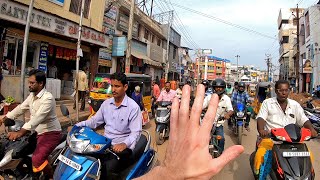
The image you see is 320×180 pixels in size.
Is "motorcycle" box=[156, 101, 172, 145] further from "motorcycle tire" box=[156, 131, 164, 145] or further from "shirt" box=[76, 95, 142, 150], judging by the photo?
"shirt" box=[76, 95, 142, 150]

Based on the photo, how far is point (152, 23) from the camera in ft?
81.5

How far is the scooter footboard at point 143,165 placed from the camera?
3.12 meters

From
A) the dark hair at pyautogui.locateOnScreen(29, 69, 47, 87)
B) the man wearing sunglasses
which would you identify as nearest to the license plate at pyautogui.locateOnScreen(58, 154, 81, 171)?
the dark hair at pyautogui.locateOnScreen(29, 69, 47, 87)

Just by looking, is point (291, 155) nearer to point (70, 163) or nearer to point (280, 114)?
point (280, 114)

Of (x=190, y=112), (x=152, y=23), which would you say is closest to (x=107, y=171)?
(x=190, y=112)

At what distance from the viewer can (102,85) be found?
9.09 metres

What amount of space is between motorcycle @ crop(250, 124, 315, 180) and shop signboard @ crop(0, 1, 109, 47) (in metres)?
8.99

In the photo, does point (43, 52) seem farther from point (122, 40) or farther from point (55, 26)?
point (122, 40)

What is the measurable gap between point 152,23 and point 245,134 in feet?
58.8

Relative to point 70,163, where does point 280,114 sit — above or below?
above

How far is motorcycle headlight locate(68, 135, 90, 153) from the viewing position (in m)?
2.70

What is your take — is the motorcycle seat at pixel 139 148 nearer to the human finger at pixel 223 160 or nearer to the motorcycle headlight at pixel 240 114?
the human finger at pixel 223 160

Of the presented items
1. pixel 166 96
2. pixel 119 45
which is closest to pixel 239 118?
pixel 166 96

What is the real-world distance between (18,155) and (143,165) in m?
1.48
